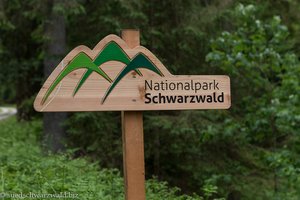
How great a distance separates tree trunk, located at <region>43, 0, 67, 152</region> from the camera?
9.92 meters

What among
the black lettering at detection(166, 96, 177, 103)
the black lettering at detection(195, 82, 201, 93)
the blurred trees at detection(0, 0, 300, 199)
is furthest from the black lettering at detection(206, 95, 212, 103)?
the blurred trees at detection(0, 0, 300, 199)

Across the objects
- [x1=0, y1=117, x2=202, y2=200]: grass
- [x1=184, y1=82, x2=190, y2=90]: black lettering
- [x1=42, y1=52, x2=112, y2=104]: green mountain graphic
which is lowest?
[x1=0, y1=117, x2=202, y2=200]: grass

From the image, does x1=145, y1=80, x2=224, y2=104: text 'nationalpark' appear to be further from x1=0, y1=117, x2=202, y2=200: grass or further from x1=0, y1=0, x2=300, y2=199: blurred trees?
x1=0, y1=0, x2=300, y2=199: blurred trees

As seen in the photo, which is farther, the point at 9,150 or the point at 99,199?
the point at 9,150

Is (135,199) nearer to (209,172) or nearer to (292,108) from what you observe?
(292,108)

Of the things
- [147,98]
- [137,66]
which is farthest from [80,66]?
[147,98]

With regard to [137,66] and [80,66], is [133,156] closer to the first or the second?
[137,66]

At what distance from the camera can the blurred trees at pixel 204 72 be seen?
26.4ft

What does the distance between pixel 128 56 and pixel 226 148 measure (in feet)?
21.6

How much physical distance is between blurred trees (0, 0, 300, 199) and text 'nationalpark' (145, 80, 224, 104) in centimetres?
381

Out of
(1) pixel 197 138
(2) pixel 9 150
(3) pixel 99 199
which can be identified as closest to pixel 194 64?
(1) pixel 197 138

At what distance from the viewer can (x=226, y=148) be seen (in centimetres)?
1007

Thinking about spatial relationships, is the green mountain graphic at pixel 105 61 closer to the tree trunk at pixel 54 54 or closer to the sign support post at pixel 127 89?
the sign support post at pixel 127 89

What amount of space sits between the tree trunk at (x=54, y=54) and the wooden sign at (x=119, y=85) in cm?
604
